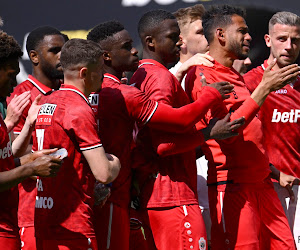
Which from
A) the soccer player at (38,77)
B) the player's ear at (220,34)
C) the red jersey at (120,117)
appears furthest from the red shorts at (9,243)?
the player's ear at (220,34)

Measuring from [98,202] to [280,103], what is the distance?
7.66ft

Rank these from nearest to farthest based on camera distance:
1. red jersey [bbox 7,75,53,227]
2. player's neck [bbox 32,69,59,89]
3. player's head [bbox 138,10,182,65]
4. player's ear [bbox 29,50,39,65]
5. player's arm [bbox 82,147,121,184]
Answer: player's arm [bbox 82,147,121,184] < player's head [bbox 138,10,182,65] < red jersey [bbox 7,75,53,227] < player's neck [bbox 32,69,59,89] < player's ear [bbox 29,50,39,65]

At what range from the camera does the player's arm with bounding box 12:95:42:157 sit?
5.01m

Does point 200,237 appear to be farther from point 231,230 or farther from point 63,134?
point 63,134

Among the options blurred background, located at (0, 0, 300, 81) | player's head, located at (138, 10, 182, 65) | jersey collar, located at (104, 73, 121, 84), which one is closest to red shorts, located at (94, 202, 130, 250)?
jersey collar, located at (104, 73, 121, 84)

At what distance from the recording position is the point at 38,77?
233 inches

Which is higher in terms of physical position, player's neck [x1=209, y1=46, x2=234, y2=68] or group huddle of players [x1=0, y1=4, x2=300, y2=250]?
player's neck [x1=209, y1=46, x2=234, y2=68]

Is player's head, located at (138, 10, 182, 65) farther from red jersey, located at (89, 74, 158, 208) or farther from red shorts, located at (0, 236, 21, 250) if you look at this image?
red shorts, located at (0, 236, 21, 250)

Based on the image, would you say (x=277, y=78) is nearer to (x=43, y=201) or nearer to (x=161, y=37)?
(x=161, y=37)

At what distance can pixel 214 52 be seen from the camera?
5.64 meters

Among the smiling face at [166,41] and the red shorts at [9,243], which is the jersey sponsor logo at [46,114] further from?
the smiling face at [166,41]

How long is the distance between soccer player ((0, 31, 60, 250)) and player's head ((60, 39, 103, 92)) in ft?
1.16

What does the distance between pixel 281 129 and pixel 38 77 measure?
2195 millimetres

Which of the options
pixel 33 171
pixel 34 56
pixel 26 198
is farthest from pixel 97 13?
pixel 33 171
